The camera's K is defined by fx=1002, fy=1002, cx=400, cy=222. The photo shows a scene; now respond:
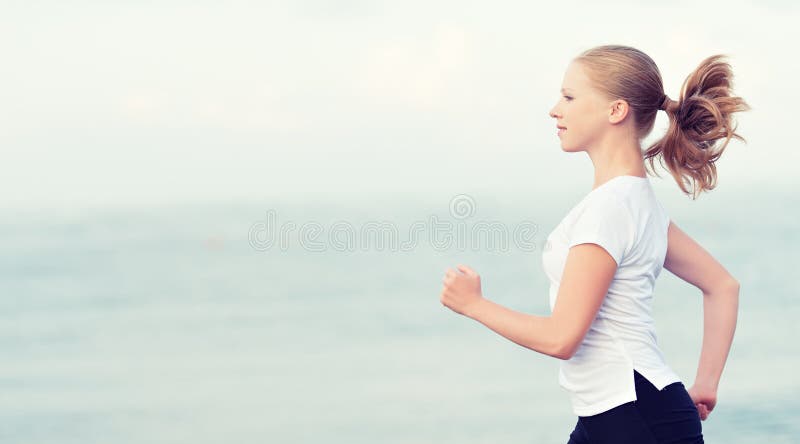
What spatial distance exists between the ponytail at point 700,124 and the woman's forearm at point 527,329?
0.50m

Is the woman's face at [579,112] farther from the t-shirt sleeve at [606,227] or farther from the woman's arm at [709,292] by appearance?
the woman's arm at [709,292]

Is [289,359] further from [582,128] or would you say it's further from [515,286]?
[582,128]

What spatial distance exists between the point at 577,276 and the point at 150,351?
12.6m

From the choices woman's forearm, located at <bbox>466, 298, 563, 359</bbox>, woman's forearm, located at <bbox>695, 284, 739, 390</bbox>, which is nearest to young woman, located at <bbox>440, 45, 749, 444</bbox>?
woman's forearm, located at <bbox>466, 298, 563, 359</bbox>

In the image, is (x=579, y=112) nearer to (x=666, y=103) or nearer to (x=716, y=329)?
(x=666, y=103)

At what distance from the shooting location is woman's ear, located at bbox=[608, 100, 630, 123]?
1.79 meters

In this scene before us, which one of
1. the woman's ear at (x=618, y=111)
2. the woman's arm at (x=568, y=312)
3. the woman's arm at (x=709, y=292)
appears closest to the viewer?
the woman's arm at (x=568, y=312)

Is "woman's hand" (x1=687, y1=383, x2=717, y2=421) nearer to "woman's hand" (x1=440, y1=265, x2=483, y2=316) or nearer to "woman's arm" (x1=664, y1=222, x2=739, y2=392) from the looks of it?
"woman's arm" (x1=664, y1=222, x2=739, y2=392)

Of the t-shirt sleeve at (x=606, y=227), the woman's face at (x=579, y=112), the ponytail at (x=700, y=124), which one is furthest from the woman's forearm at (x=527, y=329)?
the ponytail at (x=700, y=124)

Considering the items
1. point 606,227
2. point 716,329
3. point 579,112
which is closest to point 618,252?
point 606,227

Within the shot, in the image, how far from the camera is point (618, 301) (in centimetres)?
169

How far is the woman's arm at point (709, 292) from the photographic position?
195 centimetres

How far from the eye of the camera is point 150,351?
13531 mm

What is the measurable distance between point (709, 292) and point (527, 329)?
1.86 ft
